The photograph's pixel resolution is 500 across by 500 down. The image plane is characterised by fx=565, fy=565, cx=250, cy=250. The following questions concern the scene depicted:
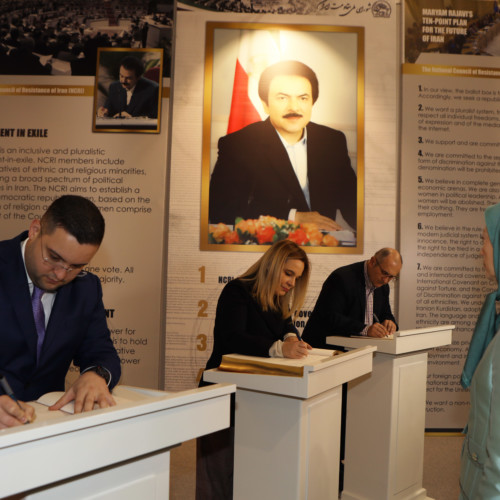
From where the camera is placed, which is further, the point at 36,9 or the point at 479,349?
the point at 36,9

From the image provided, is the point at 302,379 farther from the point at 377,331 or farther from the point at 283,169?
the point at 283,169

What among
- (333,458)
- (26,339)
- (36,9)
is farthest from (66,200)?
(36,9)

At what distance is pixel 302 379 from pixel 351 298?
1.69 m

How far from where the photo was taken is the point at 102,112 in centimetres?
535

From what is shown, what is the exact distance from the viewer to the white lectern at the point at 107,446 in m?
1.16

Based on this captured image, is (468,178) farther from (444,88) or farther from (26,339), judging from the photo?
(26,339)

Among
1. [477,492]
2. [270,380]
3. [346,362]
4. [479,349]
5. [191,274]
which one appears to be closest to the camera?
[477,492]

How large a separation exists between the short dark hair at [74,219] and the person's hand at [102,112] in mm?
3498

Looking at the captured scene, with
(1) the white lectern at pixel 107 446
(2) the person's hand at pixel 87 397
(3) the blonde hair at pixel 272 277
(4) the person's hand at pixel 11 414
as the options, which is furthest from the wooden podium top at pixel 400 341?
(4) the person's hand at pixel 11 414

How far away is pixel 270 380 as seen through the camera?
2473 mm

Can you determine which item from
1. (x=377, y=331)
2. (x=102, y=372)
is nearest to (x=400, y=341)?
(x=377, y=331)

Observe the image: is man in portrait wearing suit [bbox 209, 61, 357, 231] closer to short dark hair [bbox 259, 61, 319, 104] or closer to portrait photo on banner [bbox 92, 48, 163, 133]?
short dark hair [bbox 259, 61, 319, 104]

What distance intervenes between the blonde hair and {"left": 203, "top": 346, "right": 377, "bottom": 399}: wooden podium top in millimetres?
590

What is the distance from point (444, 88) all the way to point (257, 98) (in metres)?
1.81
